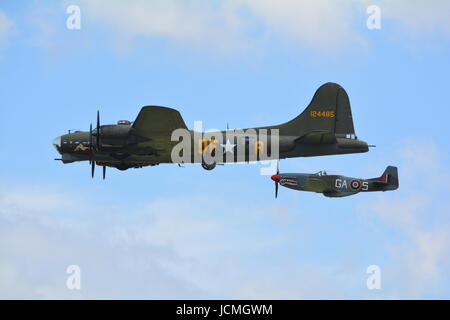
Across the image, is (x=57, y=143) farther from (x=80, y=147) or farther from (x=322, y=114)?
(x=322, y=114)

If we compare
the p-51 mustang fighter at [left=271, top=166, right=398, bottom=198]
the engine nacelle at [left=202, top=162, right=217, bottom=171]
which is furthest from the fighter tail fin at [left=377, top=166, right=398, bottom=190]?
the engine nacelle at [left=202, top=162, right=217, bottom=171]

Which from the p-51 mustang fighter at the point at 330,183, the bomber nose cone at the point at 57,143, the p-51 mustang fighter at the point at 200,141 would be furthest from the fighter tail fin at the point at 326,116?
the bomber nose cone at the point at 57,143

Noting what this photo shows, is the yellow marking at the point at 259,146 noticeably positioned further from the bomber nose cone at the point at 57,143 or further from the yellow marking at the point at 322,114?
the bomber nose cone at the point at 57,143

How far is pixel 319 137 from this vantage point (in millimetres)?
57312

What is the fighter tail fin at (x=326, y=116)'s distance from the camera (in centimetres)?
5906

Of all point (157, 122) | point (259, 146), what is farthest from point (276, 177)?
point (157, 122)

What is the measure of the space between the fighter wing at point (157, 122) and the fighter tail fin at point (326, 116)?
7.65 meters

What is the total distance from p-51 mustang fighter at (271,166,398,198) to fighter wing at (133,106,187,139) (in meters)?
13.0

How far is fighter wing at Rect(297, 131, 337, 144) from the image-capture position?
5728cm

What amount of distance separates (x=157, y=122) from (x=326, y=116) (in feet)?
38.7

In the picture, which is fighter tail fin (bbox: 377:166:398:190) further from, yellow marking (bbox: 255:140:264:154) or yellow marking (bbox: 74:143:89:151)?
yellow marking (bbox: 74:143:89:151)
